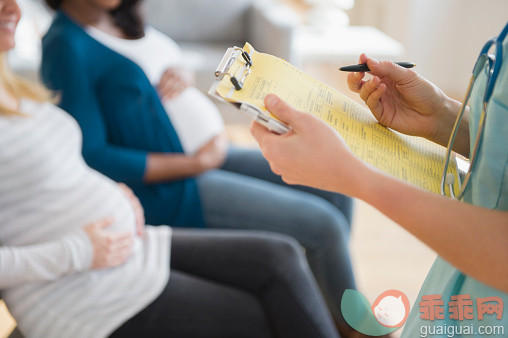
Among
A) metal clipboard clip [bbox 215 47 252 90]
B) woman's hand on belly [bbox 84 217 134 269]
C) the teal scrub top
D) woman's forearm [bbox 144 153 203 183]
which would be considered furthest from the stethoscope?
woman's forearm [bbox 144 153 203 183]

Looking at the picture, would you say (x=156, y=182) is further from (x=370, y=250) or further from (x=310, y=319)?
(x=370, y=250)

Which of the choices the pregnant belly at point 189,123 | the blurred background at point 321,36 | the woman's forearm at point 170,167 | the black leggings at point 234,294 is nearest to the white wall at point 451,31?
the blurred background at point 321,36

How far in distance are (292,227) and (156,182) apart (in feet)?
1.07

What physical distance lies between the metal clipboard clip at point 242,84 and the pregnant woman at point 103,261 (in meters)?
0.41

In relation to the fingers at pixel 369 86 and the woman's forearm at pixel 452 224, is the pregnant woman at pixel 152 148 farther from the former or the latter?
the woman's forearm at pixel 452 224

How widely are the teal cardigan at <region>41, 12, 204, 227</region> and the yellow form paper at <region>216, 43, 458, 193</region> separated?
22.9 inches

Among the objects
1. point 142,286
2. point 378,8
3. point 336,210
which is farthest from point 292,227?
point 378,8

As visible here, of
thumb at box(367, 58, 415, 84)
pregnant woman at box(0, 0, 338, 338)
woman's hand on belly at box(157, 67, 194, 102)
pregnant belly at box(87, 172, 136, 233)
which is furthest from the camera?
woman's hand on belly at box(157, 67, 194, 102)

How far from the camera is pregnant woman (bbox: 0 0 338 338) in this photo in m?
0.74

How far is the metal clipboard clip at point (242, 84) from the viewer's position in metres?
0.46


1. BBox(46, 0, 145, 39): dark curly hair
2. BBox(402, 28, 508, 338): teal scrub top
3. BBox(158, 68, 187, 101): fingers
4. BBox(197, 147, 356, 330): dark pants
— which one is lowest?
BBox(197, 147, 356, 330): dark pants

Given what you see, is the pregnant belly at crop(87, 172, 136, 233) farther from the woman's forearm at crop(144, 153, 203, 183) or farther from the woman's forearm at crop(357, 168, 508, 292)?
the woman's forearm at crop(357, 168, 508, 292)

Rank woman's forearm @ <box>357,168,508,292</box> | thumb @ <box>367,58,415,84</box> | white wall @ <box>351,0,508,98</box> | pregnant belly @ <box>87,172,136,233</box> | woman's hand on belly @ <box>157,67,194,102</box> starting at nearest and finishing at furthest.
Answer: woman's forearm @ <box>357,168,508,292</box>
thumb @ <box>367,58,415,84</box>
pregnant belly @ <box>87,172,136,233</box>
woman's hand on belly @ <box>157,67,194,102</box>
white wall @ <box>351,0,508,98</box>

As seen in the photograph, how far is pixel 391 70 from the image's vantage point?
581mm
